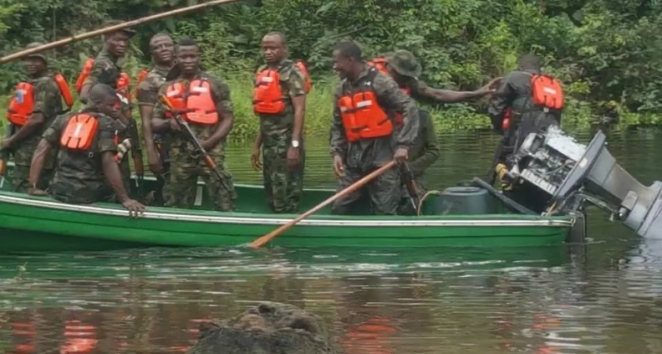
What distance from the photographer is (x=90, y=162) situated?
1025 centimetres

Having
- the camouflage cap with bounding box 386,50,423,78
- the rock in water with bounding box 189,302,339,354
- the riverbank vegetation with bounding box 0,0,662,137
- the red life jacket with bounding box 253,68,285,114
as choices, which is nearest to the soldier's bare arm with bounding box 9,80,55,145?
the red life jacket with bounding box 253,68,285,114

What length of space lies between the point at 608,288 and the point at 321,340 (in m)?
3.45

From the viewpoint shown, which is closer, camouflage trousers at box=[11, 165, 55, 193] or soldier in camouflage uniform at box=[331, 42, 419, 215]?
soldier in camouflage uniform at box=[331, 42, 419, 215]

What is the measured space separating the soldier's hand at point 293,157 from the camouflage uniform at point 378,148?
27 centimetres

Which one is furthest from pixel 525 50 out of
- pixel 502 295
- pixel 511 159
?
pixel 502 295

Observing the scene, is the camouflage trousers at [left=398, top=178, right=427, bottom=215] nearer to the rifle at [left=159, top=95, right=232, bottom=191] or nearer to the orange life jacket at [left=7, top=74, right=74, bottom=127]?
the rifle at [left=159, top=95, right=232, bottom=191]

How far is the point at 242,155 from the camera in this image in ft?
62.6

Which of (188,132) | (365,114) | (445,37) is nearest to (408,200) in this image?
(365,114)

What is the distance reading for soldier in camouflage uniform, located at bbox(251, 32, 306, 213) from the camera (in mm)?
10844

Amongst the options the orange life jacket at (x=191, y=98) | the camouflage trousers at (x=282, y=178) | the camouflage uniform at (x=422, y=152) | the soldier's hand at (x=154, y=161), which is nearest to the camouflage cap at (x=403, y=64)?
the camouflage uniform at (x=422, y=152)

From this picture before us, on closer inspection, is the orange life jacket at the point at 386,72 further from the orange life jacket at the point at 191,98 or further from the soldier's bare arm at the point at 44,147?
the soldier's bare arm at the point at 44,147

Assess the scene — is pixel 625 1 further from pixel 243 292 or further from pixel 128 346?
pixel 128 346

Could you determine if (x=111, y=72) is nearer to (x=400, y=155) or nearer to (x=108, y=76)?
(x=108, y=76)

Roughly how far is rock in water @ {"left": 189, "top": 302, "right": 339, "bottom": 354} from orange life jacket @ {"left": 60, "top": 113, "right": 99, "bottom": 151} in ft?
13.2
